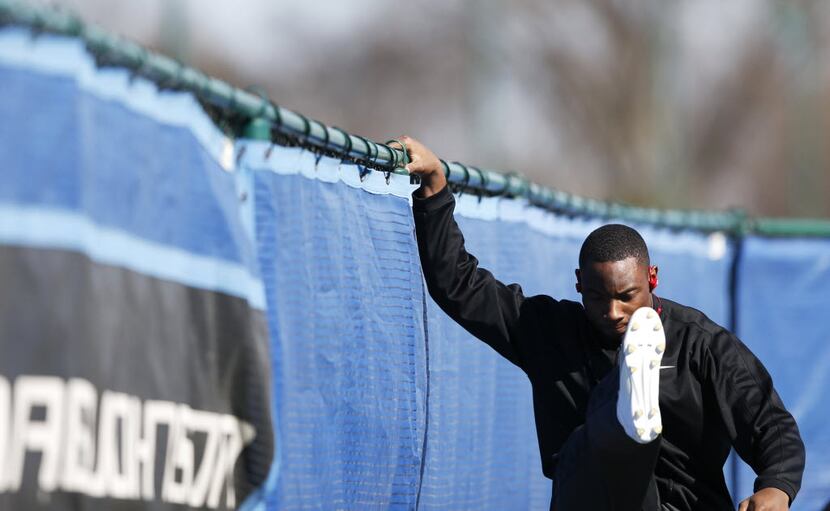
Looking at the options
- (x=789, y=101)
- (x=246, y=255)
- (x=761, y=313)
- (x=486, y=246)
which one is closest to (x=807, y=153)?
(x=789, y=101)

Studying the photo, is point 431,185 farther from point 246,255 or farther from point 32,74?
point 32,74

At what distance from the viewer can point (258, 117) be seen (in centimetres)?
358

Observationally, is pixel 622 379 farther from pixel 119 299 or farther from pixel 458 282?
pixel 119 299

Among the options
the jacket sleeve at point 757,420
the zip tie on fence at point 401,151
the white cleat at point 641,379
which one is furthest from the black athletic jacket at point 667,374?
the white cleat at point 641,379

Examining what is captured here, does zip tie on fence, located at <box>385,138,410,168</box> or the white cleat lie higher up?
zip tie on fence, located at <box>385,138,410,168</box>

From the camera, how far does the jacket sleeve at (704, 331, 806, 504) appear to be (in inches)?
171

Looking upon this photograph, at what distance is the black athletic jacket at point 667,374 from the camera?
4410 mm

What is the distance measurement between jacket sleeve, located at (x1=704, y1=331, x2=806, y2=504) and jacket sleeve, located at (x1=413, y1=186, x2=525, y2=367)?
0.70 metres

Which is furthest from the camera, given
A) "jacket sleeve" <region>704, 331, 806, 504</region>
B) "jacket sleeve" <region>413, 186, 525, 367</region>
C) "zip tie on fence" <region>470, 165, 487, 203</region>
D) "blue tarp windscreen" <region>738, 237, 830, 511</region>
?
"blue tarp windscreen" <region>738, 237, 830, 511</region>

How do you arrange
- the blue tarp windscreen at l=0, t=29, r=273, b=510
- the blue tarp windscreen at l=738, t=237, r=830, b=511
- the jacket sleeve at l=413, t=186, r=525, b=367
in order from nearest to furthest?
the blue tarp windscreen at l=0, t=29, r=273, b=510 < the jacket sleeve at l=413, t=186, r=525, b=367 < the blue tarp windscreen at l=738, t=237, r=830, b=511

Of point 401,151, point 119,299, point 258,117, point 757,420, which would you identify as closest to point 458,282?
point 401,151

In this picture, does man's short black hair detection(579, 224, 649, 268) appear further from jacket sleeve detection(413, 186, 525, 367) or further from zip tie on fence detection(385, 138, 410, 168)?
zip tie on fence detection(385, 138, 410, 168)

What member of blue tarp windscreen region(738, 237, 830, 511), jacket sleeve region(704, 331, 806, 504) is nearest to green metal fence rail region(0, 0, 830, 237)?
jacket sleeve region(704, 331, 806, 504)

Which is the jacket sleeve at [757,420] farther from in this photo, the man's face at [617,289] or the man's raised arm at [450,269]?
the man's raised arm at [450,269]
